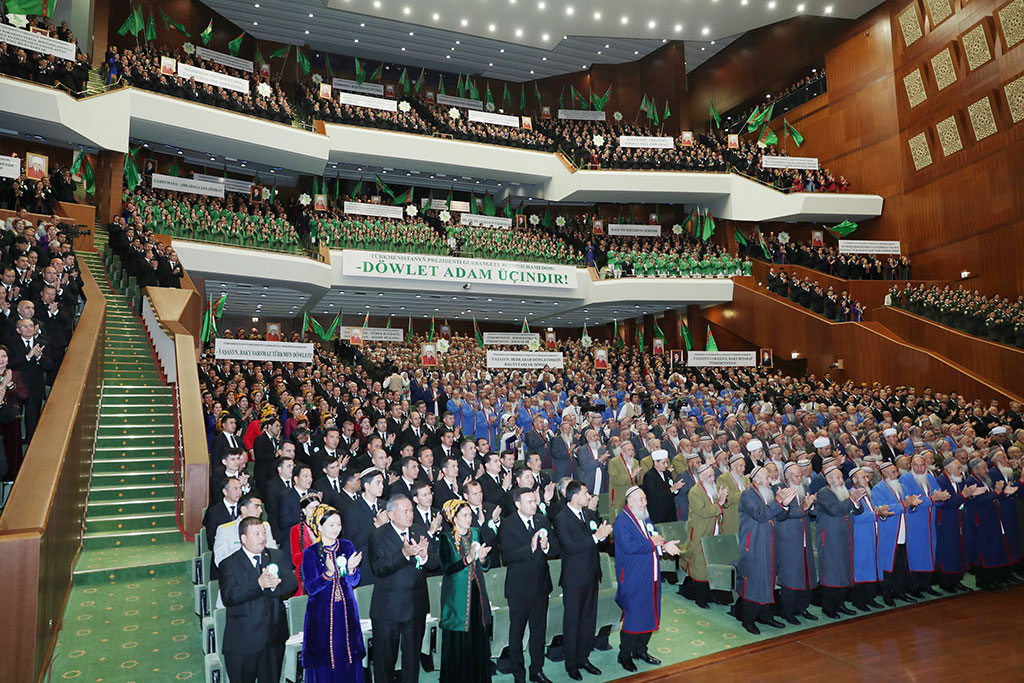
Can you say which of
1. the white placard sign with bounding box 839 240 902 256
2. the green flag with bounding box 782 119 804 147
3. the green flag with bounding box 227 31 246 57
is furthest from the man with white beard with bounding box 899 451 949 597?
the green flag with bounding box 227 31 246 57

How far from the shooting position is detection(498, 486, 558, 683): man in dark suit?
4699 mm

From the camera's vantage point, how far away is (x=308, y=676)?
383 cm

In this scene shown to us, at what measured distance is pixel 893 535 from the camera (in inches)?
259

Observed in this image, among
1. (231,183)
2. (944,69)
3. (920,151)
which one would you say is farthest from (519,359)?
(944,69)

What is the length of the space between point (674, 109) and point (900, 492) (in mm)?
20721

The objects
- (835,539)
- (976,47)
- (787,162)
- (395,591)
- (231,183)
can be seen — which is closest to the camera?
(395,591)

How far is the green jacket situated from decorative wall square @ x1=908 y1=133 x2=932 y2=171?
1936cm

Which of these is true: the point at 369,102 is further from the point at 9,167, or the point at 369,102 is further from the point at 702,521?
the point at 702,521

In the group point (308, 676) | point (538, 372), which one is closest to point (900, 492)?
point (308, 676)

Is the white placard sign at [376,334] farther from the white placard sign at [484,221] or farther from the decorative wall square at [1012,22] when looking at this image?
the decorative wall square at [1012,22]

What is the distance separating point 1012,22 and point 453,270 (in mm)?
13862

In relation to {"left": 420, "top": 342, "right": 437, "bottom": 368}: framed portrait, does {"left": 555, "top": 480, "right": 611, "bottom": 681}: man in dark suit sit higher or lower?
lower

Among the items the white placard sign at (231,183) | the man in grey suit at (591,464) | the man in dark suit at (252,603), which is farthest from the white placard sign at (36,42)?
the man in dark suit at (252,603)

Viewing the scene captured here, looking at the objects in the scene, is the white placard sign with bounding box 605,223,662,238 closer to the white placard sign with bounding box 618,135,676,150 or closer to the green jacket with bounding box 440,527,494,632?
the white placard sign with bounding box 618,135,676,150
